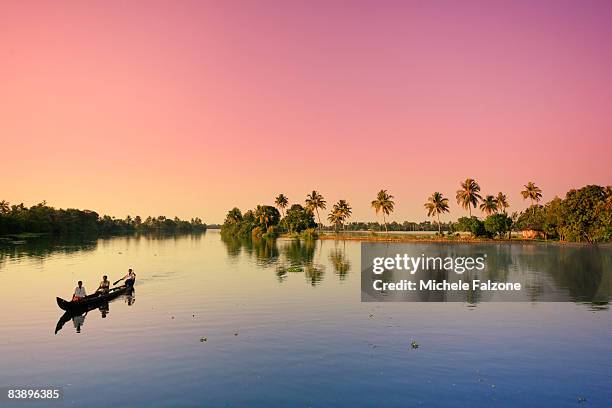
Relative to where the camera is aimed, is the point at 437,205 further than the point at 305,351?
Yes

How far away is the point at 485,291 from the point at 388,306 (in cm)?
1597

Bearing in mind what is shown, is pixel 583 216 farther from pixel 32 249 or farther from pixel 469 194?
pixel 32 249

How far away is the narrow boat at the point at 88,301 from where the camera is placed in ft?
121

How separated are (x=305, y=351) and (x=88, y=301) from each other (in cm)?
2313

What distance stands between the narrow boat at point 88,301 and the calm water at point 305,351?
43.8 inches

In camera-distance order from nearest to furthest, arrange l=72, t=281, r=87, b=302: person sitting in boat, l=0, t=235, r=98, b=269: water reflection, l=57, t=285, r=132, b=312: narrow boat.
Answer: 1. l=57, t=285, r=132, b=312: narrow boat
2. l=72, t=281, r=87, b=302: person sitting in boat
3. l=0, t=235, r=98, b=269: water reflection

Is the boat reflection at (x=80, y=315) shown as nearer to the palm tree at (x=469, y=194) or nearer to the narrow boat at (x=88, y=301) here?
the narrow boat at (x=88, y=301)

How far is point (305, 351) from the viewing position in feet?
88.2

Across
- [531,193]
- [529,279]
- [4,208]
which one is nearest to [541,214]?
[531,193]

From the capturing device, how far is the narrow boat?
36844mm

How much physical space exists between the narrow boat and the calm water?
111 cm

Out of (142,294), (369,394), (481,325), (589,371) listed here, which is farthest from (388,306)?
(142,294)

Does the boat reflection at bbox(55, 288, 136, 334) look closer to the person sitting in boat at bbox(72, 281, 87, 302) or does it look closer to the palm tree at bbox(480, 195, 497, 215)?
the person sitting in boat at bbox(72, 281, 87, 302)

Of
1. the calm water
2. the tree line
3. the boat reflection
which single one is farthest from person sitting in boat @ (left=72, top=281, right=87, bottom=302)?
the tree line
